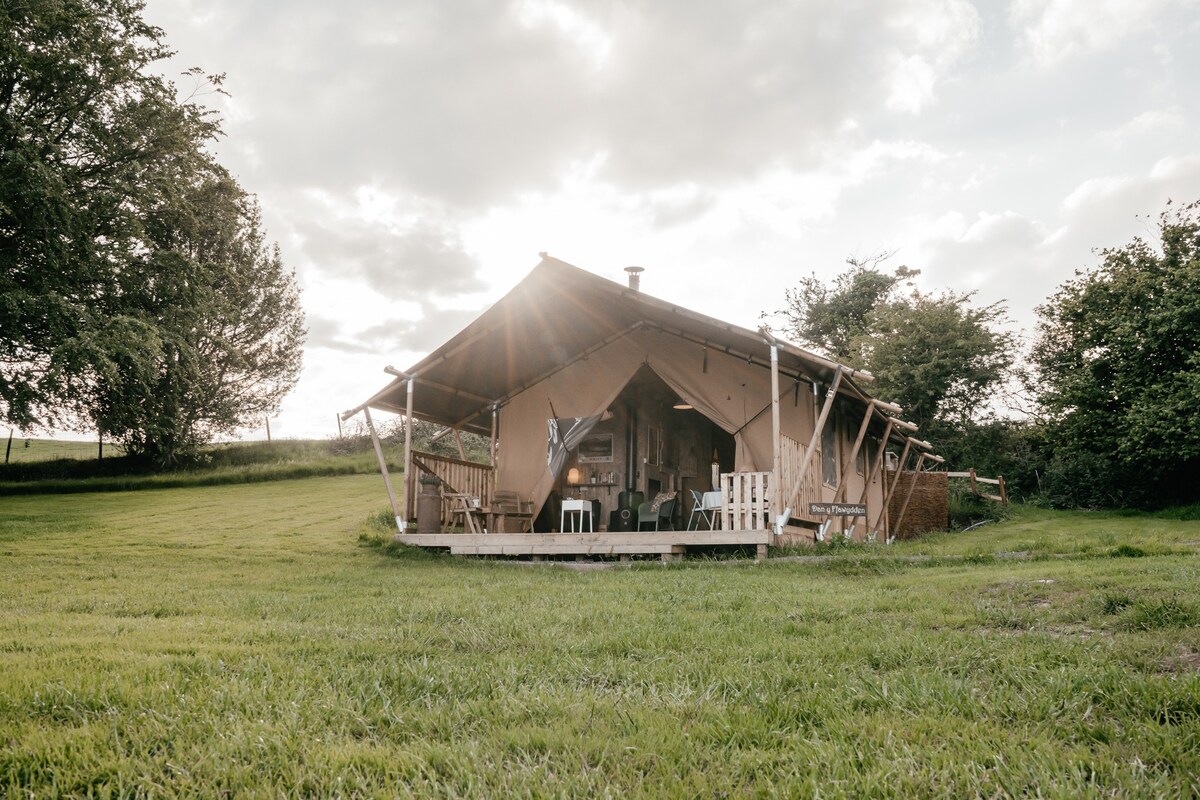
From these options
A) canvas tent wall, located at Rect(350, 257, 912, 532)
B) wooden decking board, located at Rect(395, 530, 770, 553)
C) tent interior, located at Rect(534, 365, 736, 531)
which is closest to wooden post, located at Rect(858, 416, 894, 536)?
canvas tent wall, located at Rect(350, 257, 912, 532)

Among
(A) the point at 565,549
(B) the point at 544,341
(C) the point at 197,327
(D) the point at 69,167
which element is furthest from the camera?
(C) the point at 197,327

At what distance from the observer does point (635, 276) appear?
520 inches

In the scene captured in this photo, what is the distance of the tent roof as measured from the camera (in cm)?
1220

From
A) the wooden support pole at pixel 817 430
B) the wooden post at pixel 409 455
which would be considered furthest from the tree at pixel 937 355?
the wooden post at pixel 409 455

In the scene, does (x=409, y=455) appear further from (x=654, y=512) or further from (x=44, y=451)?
(x=44, y=451)

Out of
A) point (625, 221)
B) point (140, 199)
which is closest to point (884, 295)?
point (625, 221)

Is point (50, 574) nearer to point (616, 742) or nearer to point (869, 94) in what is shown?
point (616, 742)

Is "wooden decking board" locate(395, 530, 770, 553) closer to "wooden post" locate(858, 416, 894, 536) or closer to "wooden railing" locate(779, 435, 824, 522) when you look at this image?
"wooden railing" locate(779, 435, 824, 522)

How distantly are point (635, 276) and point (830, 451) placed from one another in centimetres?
503

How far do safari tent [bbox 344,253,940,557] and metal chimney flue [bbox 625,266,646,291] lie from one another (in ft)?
0.11

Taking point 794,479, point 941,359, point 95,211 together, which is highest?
point 95,211

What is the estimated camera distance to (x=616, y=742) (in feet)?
8.86

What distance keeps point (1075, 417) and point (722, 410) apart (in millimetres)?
14361

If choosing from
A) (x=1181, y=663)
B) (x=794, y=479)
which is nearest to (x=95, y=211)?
(x=794, y=479)
